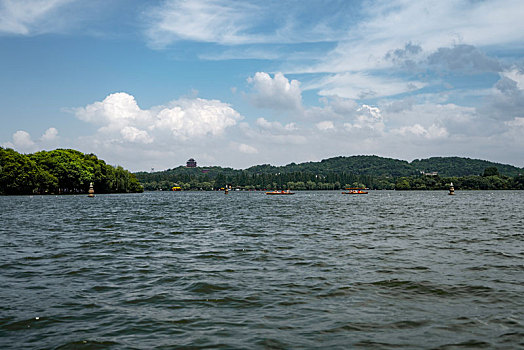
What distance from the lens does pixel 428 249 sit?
1044 inches

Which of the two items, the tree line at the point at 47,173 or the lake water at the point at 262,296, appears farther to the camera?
the tree line at the point at 47,173

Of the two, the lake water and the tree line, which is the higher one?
the tree line

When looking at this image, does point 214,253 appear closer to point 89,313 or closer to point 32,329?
point 89,313

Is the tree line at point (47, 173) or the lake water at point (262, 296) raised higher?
the tree line at point (47, 173)

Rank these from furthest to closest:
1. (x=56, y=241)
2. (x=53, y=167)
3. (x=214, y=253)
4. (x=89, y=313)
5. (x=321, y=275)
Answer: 1. (x=53, y=167)
2. (x=56, y=241)
3. (x=214, y=253)
4. (x=321, y=275)
5. (x=89, y=313)

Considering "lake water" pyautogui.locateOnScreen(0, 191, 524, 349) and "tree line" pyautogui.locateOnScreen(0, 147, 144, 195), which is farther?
"tree line" pyautogui.locateOnScreen(0, 147, 144, 195)

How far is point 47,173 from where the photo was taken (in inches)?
5778

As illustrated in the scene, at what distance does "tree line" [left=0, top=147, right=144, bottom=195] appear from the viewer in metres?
137

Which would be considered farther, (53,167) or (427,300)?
(53,167)

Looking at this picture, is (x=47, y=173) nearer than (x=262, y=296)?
No

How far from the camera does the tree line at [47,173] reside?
137 metres

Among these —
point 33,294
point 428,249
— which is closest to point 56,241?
point 33,294

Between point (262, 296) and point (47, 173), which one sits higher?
point (47, 173)

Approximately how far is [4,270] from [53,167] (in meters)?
154
